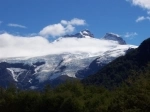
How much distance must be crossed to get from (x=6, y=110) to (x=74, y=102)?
2330 cm

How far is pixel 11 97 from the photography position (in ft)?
354

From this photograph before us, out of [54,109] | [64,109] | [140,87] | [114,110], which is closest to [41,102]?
[54,109]

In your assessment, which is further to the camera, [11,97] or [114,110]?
[11,97]

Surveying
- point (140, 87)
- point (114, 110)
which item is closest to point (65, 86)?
point (114, 110)

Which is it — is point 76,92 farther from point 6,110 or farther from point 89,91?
point 6,110

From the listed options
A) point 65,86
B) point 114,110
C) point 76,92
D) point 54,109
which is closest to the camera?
point 114,110

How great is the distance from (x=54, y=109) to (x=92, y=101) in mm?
11763

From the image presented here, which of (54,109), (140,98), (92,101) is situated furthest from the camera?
(54,109)

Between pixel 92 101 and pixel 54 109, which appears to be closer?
pixel 92 101

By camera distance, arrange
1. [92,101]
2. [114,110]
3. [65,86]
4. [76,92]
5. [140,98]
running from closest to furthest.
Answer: [140,98] < [114,110] < [92,101] < [76,92] < [65,86]

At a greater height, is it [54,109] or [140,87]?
[140,87]

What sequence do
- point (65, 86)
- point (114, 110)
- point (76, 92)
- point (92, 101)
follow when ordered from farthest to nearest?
point (65, 86)
point (76, 92)
point (92, 101)
point (114, 110)

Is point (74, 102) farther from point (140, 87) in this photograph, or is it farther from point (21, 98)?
point (140, 87)

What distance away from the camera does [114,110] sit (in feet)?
186
